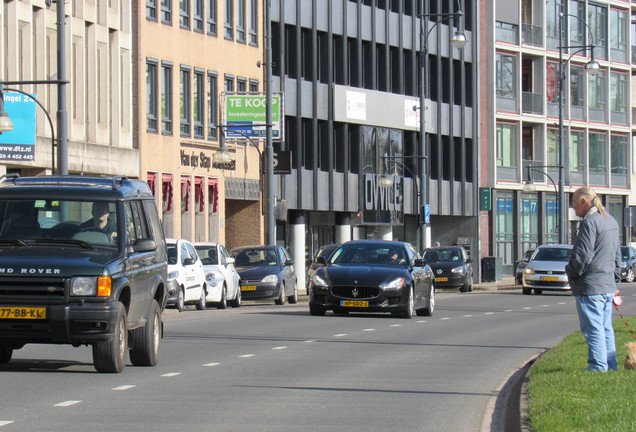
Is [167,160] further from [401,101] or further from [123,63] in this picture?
[401,101]

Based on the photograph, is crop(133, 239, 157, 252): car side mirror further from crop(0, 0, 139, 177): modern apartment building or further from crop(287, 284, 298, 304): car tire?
crop(287, 284, 298, 304): car tire

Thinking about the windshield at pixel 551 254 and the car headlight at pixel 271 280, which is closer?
the car headlight at pixel 271 280

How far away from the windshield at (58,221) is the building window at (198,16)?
34908mm

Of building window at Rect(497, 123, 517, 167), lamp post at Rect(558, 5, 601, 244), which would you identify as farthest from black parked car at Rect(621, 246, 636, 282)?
building window at Rect(497, 123, 517, 167)

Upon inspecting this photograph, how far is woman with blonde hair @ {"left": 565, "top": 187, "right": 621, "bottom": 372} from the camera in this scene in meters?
13.9

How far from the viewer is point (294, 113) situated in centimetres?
5675

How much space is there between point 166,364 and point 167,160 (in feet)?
103

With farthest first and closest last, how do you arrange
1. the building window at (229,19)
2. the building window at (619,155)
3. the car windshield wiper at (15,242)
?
the building window at (619,155) < the building window at (229,19) < the car windshield wiper at (15,242)

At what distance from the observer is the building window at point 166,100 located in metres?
48.0

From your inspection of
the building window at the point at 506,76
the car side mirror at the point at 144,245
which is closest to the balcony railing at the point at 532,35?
the building window at the point at 506,76

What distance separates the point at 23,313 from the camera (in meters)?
14.4

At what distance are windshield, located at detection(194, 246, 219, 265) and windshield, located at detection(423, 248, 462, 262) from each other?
17.7 meters

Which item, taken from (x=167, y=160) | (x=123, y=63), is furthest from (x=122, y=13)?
(x=167, y=160)

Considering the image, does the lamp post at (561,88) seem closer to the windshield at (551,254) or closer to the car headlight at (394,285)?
the windshield at (551,254)
